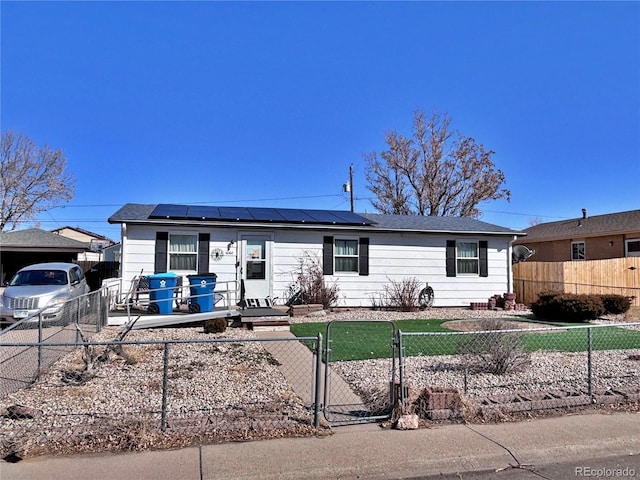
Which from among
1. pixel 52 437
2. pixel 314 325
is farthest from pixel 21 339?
pixel 314 325

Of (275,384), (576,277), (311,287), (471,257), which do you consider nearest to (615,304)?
(471,257)

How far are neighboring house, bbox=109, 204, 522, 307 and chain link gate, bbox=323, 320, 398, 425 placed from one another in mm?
4269

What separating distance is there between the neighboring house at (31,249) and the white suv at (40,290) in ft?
43.3

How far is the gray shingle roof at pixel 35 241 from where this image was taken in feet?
82.4

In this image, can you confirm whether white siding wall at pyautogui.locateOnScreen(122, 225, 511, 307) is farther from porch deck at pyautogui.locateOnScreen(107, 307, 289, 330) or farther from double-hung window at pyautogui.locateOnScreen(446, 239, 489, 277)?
porch deck at pyautogui.locateOnScreen(107, 307, 289, 330)

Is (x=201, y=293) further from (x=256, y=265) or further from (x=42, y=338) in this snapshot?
(x=42, y=338)

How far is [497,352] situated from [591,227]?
23.7 metres

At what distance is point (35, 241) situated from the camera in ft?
84.2

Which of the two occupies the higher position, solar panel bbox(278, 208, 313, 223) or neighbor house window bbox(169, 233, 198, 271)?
solar panel bbox(278, 208, 313, 223)

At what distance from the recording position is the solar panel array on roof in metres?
14.1

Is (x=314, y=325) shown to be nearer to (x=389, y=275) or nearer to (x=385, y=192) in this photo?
(x=389, y=275)

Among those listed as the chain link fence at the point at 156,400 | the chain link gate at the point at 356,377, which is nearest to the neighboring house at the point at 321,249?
the chain link gate at the point at 356,377

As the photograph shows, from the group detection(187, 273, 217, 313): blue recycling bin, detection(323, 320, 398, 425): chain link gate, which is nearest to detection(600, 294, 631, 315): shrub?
detection(323, 320, 398, 425): chain link gate

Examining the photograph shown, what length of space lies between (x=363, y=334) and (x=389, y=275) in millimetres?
5207
